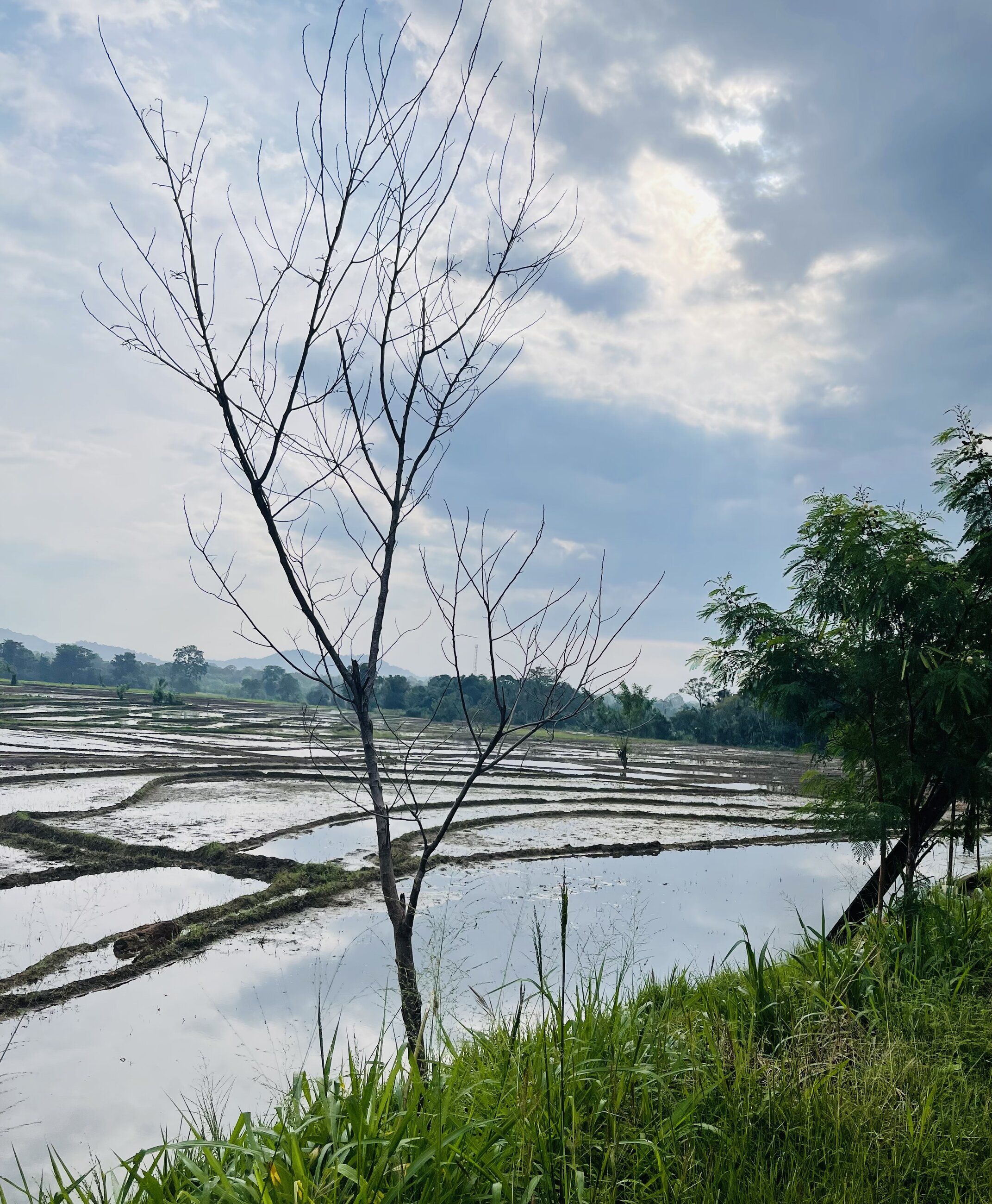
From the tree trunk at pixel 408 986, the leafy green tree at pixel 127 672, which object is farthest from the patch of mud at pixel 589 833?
the leafy green tree at pixel 127 672

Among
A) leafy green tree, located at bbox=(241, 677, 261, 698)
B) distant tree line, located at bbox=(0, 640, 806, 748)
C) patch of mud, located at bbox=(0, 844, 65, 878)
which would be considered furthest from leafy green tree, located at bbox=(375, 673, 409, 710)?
patch of mud, located at bbox=(0, 844, 65, 878)

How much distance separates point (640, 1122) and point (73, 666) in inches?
3663

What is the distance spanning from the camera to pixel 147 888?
398 inches

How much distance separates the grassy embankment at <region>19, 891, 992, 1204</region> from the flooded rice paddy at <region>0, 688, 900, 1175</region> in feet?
1.17

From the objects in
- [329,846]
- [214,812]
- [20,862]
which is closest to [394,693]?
[214,812]

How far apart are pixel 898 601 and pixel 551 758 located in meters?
25.6

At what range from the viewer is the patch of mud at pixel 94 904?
7.97 meters

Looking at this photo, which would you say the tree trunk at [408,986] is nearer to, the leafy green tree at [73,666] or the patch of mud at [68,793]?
the patch of mud at [68,793]

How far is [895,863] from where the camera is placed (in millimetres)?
5820

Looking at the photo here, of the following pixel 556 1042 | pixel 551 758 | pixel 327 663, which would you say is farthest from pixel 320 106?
pixel 551 758

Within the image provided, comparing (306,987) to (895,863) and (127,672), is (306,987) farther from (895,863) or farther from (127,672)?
(127,672)

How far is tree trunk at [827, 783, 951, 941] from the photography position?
19.1 ft

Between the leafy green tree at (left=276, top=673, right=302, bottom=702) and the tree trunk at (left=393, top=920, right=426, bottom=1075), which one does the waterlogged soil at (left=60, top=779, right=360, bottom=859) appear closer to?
the tree trunk at (left=393, top=920, right=426, bottom=1075)

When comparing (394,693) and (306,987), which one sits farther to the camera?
(394,693)
